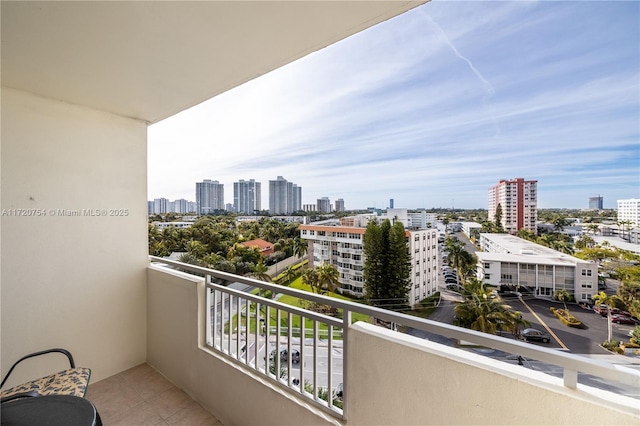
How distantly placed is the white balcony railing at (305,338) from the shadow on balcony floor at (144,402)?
0.53 m

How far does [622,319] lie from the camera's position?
111cm

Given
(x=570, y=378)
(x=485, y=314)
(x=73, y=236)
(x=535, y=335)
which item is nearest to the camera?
(x=570, y=378)

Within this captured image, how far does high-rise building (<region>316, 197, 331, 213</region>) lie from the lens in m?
2.47

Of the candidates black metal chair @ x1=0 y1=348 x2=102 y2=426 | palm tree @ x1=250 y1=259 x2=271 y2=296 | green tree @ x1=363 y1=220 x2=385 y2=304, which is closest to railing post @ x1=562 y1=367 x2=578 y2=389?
green tree @ x1=363 y1=220 x2=385 y2=304

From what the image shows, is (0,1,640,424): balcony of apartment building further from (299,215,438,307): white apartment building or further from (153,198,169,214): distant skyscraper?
(299,215,438,307): white apartment building

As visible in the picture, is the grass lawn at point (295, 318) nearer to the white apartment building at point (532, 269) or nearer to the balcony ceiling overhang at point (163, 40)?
the white apartment building at point (532, 269)

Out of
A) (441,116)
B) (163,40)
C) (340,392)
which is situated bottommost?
(340,392)

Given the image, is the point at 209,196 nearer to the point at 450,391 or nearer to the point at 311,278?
the point at 311,278

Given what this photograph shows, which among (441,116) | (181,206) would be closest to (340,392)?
(441,116)

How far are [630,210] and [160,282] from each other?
3319 mm

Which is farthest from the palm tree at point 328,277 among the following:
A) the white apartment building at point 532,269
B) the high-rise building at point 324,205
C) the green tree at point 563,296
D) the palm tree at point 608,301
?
the palm tree at point 608,301

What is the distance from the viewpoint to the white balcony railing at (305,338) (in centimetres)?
93

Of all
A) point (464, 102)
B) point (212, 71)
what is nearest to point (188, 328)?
point (212, 71)

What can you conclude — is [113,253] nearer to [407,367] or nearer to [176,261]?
[176,261]
